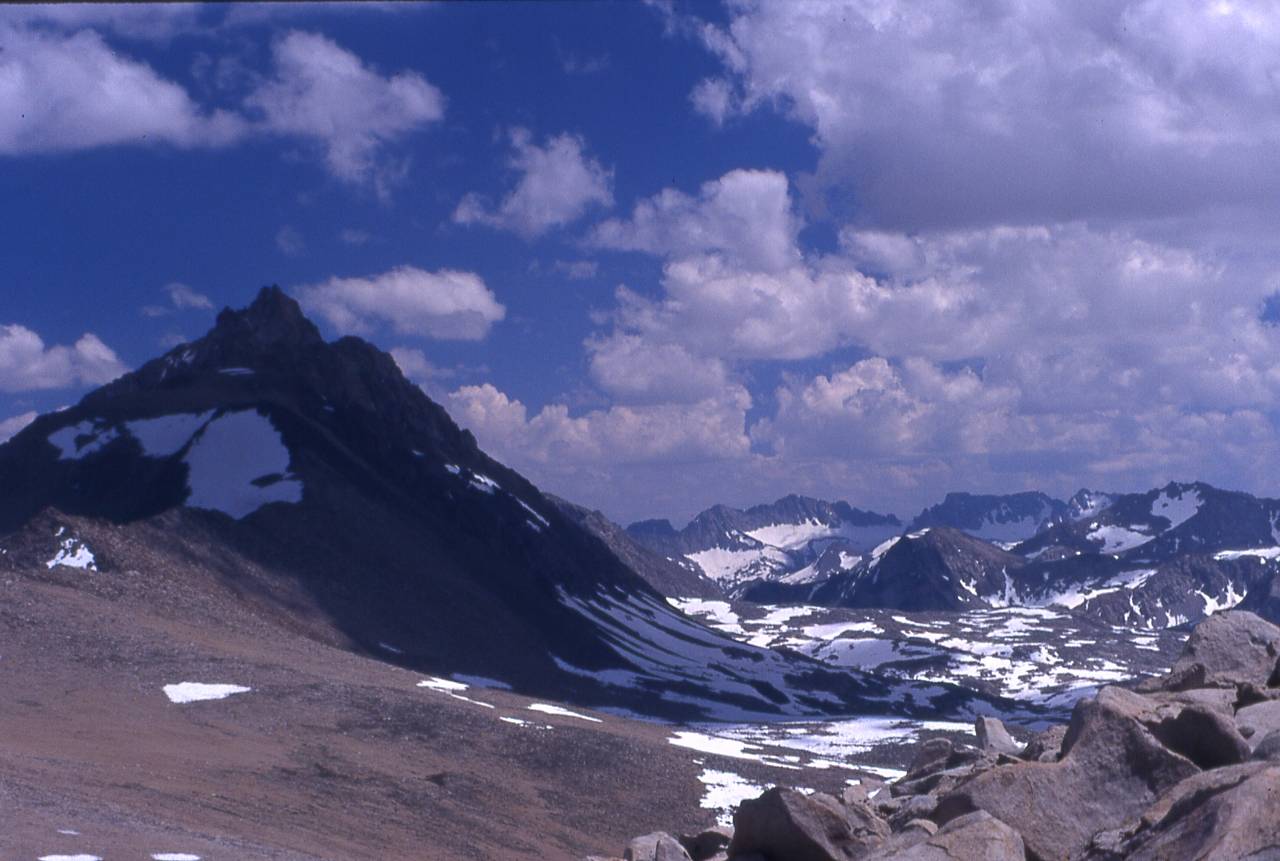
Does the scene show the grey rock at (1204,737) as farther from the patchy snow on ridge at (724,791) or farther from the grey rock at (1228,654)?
the patchy snow on ridge at (724,791)

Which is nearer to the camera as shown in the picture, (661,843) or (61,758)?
(661,843)

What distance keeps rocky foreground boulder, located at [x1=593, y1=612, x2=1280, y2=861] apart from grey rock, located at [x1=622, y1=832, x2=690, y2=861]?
0.02 m

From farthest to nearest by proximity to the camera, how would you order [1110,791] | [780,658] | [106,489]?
[780,658], [106,489], [1110,791]

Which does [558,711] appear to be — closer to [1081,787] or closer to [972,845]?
[1081,787]

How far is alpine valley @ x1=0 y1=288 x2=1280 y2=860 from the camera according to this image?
41406 mm

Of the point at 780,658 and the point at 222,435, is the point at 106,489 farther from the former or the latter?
the point at 780,658

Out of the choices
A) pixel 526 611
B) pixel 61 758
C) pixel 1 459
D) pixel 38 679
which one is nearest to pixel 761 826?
pixel 61 758

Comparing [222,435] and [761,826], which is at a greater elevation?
[222,435]

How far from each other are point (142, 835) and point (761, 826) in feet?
49.8

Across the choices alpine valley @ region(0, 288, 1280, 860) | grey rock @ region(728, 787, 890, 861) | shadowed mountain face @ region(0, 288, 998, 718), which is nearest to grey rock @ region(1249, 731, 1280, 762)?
grey rock @ region(728, 787, 890, 861)

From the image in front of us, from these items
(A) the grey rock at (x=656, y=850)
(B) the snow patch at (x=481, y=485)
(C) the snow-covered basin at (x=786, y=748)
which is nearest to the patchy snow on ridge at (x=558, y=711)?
(C) the snow-covered basin at (x=786, y=748)

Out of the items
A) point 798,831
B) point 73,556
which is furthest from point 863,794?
point 73,556

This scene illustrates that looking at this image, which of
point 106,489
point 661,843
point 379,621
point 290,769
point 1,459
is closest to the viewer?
point 661,843

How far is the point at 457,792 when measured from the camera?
162 ft
